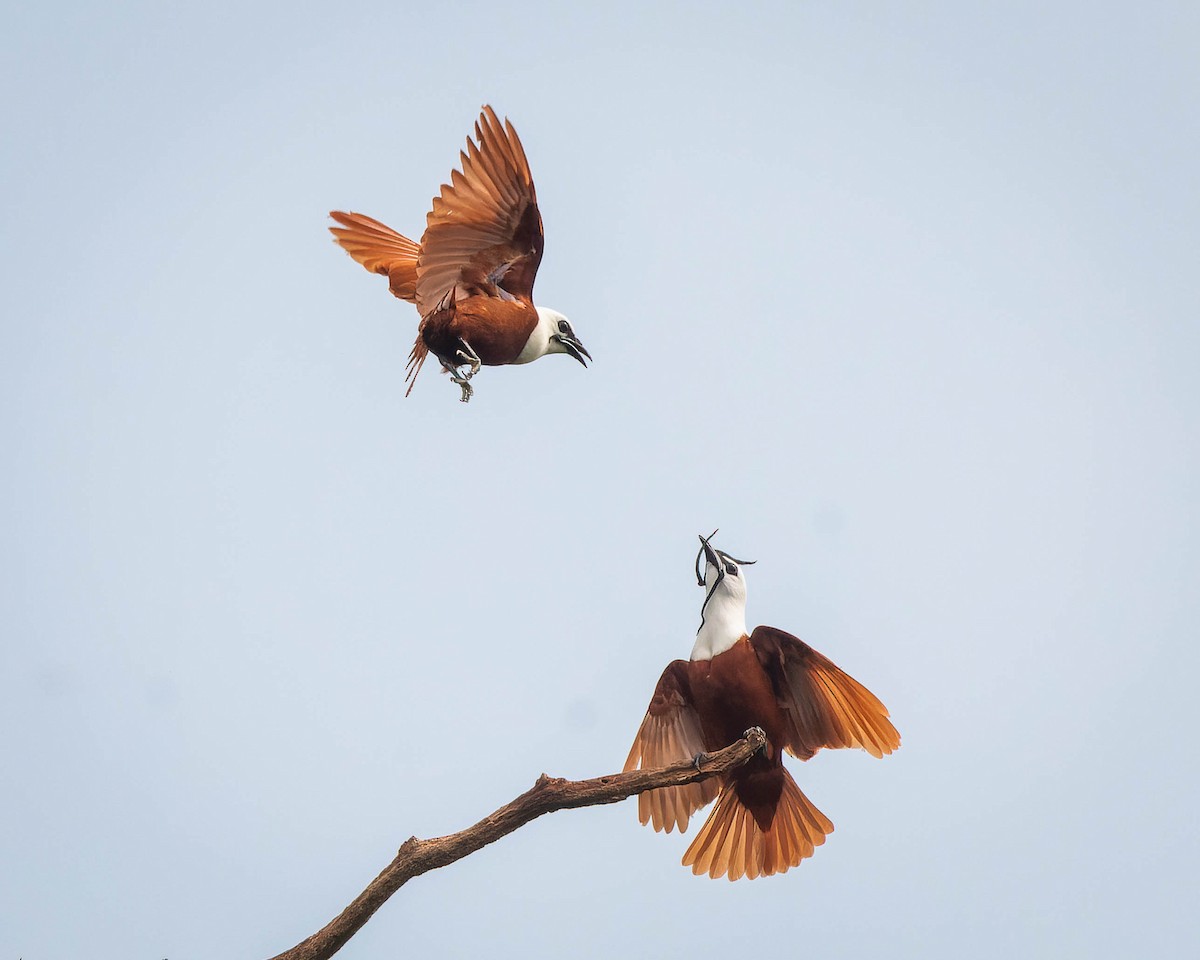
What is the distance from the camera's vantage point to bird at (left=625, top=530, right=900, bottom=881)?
1005 centimetres

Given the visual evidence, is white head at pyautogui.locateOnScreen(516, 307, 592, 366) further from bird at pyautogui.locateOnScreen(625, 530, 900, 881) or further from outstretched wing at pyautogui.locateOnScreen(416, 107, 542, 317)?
bird at pyautogui.locateOnScreen(625, 530, 900, 881)

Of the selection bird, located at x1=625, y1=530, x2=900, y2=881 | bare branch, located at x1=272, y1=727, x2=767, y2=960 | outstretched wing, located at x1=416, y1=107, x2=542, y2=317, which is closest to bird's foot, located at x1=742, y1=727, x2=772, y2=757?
bird, located at x1=625, y1=530, x2=900, y2=881

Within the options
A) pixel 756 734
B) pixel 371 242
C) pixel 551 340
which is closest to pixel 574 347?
pixel 551 340

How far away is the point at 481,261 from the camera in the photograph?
11625mm

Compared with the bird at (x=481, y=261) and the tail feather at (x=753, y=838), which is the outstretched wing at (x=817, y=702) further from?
the bird at (x=481, y=261)

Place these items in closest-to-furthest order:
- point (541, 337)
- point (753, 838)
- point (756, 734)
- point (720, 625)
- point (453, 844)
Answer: point (453, 844)
point (756, 734)
point (720, 625)
point (753, 838)
point (541, 337)

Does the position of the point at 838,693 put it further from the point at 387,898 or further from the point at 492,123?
the point at 492,123

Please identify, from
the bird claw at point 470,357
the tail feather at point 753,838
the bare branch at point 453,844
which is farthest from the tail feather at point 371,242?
the bare branch at point 453,844

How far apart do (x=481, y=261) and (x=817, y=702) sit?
4.24 metres

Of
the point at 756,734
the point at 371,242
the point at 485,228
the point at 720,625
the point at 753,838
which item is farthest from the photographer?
the point at 371,242

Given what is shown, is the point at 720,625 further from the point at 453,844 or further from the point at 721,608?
the point at 453,844

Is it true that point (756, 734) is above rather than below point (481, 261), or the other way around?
below

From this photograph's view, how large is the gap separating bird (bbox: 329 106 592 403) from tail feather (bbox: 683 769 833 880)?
3689 millimetres

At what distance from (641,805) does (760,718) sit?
1.16 metres
